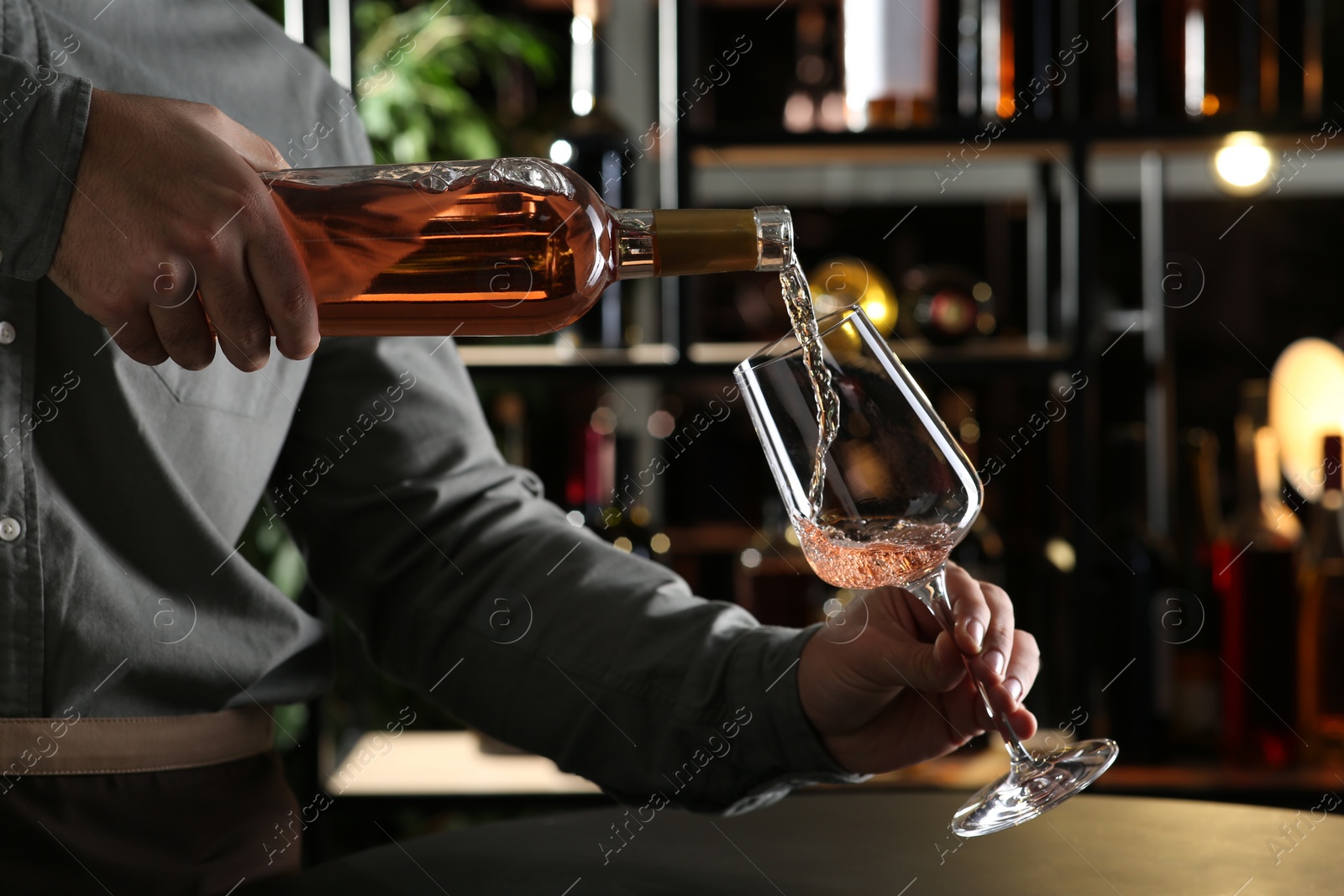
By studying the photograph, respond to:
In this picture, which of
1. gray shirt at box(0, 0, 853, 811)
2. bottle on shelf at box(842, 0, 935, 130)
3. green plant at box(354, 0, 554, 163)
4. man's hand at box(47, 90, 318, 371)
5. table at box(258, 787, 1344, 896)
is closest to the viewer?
man's hand at box(47, 90, 318, 371)

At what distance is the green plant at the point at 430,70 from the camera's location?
1863 millimetres

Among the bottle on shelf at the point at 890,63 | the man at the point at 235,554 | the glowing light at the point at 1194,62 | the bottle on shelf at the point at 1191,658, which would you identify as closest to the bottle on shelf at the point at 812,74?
the bottle on shelf at the point at 890,63

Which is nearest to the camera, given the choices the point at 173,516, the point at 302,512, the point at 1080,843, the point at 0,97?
the point at 0,97

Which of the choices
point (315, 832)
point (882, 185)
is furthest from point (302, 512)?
point (882, 185)

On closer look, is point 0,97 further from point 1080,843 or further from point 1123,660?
point 1123,660

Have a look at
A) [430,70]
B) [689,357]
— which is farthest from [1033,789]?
[430,70]

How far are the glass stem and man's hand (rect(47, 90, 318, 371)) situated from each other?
1.15 ft

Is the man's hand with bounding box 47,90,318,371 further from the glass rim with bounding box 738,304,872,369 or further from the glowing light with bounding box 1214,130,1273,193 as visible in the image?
the glowing light with bounding box 1214,130,1273,193

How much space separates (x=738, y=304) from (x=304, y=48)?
1036mm

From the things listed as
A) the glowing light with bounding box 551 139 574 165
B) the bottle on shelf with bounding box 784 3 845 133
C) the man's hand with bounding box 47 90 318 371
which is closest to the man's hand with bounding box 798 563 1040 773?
the man's hand with bounding box 47 90 318 371

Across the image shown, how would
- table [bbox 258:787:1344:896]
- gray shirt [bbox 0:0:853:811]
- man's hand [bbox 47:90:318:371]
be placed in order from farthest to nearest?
→ 1. gray shirt [bbox 0:0:853:811]
2. table [bbox 258:787:1344:896]
3. man's hand [bbox 47:90:318:371]

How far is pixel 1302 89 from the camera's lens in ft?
5.29

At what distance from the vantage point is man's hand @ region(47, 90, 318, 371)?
18.7 inches

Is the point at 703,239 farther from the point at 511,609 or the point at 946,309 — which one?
the point at 946,309
